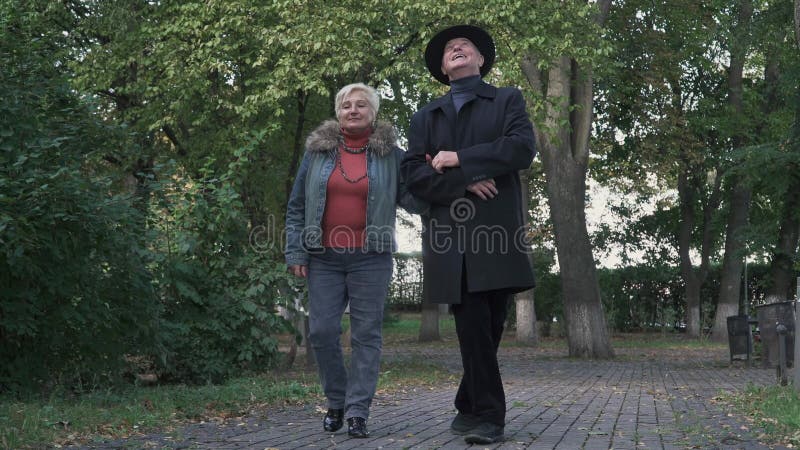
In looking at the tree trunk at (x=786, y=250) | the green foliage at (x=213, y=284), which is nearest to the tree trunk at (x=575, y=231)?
the tree trunk at (x=786, y=250)

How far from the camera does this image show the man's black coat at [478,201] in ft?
19.6

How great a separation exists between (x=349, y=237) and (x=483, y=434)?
1502mm

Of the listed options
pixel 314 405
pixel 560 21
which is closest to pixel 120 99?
pixel 560 21

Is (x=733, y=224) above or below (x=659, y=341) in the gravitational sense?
above

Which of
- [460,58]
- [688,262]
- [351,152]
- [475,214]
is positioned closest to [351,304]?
[351,152]

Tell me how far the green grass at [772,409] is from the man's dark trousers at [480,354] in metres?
1.88

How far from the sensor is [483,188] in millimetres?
6012

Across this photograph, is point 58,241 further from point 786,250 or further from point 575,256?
point 786,250

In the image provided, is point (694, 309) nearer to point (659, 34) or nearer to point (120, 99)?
point (659, 34)

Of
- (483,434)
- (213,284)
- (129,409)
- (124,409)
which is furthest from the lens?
(213,284)

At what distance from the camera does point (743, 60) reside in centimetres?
2759

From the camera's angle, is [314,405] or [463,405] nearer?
[463,405]

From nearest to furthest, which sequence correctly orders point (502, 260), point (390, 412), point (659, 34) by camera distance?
point (502, 260)
point (390, 412)
point (659, 34)

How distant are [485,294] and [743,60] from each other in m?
23.6
